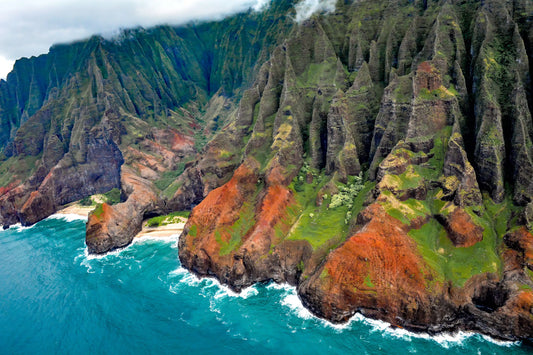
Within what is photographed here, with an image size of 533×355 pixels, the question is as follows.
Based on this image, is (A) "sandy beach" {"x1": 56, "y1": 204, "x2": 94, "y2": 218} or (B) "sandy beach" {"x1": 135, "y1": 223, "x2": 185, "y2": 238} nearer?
(B) "sandy beach" {"x1": 135, "y1": 223, "x2": 185, "y2": 238}

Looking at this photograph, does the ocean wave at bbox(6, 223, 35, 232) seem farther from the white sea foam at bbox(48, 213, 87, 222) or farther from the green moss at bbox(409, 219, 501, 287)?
the green moss at bbox(409, 219, 501, 287)

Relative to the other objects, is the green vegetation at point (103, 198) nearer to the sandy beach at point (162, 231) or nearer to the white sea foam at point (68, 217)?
the white sea foam at point (68, 217)

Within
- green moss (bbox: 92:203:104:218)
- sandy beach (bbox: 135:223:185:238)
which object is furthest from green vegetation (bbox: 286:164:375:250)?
green moss (bbox: 92:203:104:218)

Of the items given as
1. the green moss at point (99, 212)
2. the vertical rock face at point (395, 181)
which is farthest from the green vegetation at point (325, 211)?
the green moss at point (99, 212)

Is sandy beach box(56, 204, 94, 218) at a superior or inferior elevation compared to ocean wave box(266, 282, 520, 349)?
superior

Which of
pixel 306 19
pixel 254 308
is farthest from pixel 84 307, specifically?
pixel 306 19

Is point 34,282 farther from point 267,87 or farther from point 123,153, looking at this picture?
point 267,87
